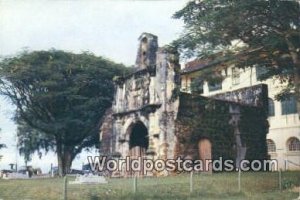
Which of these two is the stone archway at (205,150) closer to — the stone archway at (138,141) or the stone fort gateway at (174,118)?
the stone fort gateway at (174,118)

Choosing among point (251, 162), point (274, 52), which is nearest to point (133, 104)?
point (251, 162)

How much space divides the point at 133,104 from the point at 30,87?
383 inches

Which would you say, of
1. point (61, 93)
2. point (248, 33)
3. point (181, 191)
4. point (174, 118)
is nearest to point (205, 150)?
point (174, 118)

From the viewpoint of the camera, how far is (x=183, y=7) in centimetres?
1388

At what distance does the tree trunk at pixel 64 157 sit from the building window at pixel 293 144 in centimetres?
1430

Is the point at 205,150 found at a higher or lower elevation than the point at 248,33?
lower

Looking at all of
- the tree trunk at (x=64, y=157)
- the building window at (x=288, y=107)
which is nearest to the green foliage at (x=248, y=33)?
the building window at (x=288, y=107)

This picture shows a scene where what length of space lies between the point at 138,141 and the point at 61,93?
8037 millimetres

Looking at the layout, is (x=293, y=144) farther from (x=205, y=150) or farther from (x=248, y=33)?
(x=248, y=33)

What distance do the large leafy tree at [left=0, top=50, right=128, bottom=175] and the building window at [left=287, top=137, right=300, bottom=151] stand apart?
1187cm

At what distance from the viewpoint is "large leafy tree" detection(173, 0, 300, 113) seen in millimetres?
12383

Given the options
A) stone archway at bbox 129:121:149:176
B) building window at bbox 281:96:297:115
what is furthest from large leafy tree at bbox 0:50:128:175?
building window at bbox 281:96:297:115

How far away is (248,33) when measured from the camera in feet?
A: 43.7

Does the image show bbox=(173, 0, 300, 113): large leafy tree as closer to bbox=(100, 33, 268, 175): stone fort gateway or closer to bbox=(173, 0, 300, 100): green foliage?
bbox=(173, 0, 300, 100): green foliage
